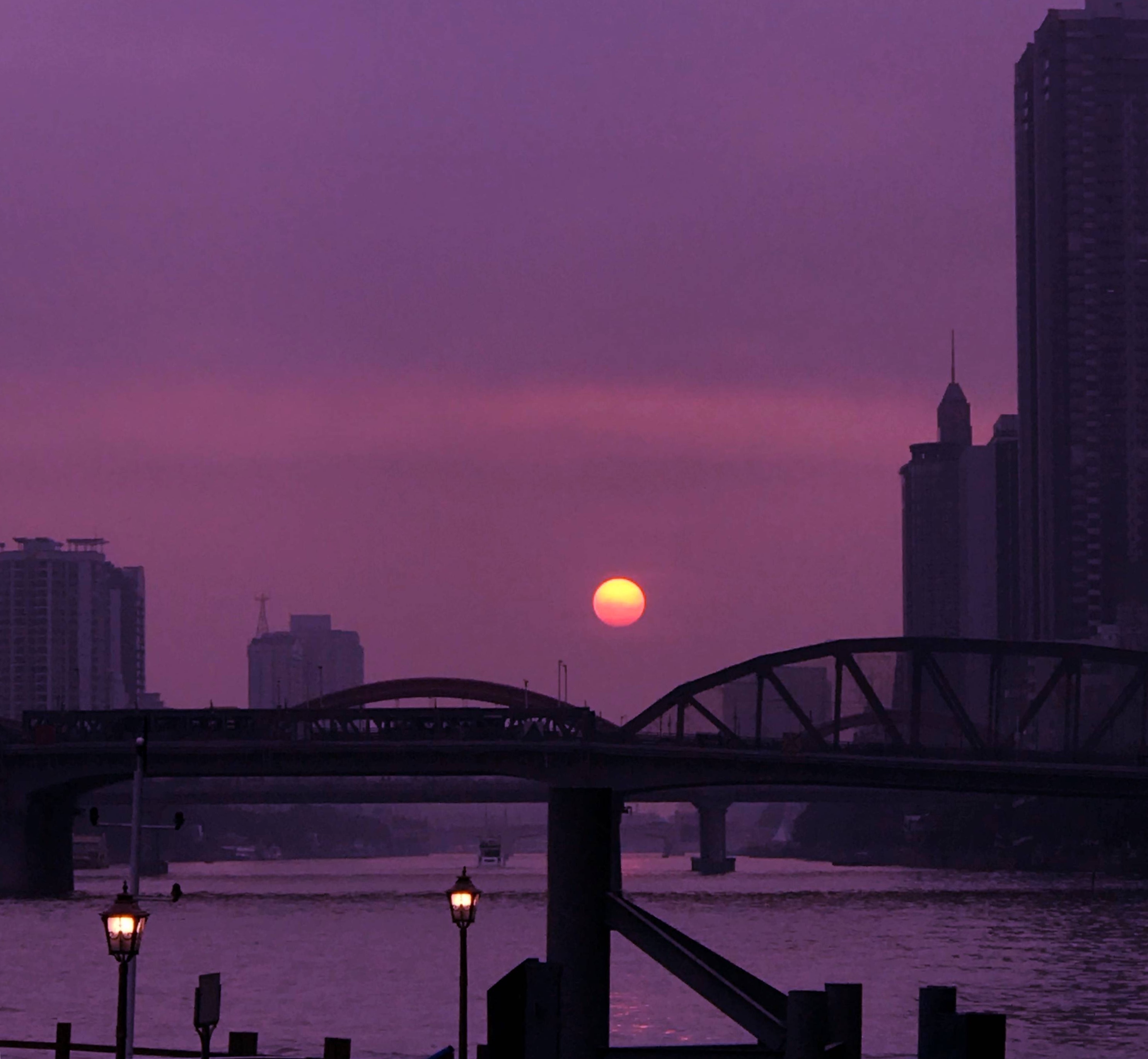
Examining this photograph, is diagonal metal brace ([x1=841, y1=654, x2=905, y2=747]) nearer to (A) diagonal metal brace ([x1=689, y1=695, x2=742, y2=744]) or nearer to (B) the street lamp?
(A) diagonal metal brace ([x1=689, y1=695, x2=742, y2=744])

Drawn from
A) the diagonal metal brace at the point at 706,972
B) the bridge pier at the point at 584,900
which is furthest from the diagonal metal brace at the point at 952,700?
the bridge pier at the point at 584,900

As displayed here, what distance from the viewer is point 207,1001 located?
39.5m

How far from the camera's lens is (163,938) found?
120m

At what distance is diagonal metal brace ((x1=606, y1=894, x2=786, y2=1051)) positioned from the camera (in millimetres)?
27219

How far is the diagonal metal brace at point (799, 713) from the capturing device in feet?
533

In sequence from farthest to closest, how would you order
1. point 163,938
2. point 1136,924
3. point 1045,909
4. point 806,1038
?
point 1045,909, point 1136,924, point 163,938, point 806,1038

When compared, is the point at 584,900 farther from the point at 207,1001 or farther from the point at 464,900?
the point at 464,900

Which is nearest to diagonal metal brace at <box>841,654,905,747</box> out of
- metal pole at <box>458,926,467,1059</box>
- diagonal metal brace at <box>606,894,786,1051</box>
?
metal pole at <box>458,926,467,1059</box>

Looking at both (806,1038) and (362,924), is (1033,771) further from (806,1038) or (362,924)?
(806,1038)

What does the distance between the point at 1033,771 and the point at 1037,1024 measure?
3534 inches

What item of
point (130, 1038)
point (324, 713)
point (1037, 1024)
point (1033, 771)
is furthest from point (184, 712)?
point (130, 1038)

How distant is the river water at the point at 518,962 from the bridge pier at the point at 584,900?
13.8m

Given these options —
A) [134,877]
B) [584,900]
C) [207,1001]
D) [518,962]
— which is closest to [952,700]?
[518,962]

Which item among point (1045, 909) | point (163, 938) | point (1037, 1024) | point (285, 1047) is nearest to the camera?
point (285, 1047)
